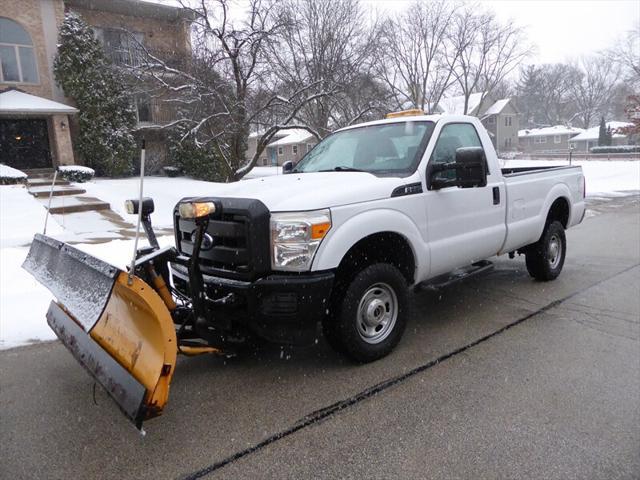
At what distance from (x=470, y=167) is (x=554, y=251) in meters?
2.94

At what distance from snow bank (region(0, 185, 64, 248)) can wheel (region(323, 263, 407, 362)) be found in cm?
767

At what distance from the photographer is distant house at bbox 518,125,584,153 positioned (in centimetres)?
7238

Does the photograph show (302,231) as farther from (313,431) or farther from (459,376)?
(459,376)

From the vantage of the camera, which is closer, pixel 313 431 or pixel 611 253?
pixel 313 431

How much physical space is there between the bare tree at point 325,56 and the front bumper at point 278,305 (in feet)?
54.3

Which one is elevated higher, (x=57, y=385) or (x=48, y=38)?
(x=48, y=38)

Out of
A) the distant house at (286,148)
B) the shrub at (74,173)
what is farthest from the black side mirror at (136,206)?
the distant house at (286,148)

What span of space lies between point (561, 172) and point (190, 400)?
5.12 meters

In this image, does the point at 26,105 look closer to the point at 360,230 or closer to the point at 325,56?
the point at 325,56

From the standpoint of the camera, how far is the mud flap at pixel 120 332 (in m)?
2.35

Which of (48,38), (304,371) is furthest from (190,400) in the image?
(48,38)

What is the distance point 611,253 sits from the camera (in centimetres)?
742

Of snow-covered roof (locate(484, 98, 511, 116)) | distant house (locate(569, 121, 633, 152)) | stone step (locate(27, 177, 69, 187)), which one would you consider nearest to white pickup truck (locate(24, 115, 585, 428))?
stone step (locate(27, 177, 69, 187))

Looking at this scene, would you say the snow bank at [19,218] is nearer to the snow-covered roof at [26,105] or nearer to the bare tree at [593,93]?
the snow-covered roof at [26,105]
